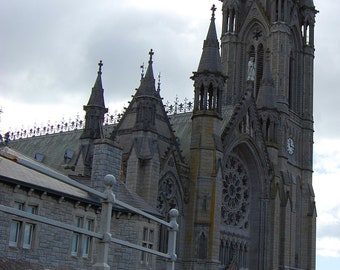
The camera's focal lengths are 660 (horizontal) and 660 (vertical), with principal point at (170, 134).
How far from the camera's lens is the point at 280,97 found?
60812mm

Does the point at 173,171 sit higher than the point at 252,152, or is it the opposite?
the point at 252,152

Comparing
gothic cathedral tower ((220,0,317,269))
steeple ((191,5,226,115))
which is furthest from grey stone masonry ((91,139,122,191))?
gothic cathedral tower ((220,0,317,269))

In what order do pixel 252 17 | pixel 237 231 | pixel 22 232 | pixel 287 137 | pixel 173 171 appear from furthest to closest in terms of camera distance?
pixel 252 17
pixel 287 137
pixel 237 231
pixel 173 171
pixel 22 232

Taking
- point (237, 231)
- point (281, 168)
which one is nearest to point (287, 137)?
point (281, 168)

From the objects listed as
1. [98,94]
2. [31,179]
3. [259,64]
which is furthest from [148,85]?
[31,179]

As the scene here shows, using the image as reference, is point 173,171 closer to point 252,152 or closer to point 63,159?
point 252,152

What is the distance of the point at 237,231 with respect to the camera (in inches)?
2039

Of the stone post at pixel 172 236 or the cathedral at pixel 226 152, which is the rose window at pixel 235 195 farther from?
the stone post at pixel 172 236

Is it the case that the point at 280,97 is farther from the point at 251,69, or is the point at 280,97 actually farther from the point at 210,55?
the point at 210,55

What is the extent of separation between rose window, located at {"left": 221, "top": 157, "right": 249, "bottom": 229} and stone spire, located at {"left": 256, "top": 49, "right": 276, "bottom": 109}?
19.8ft

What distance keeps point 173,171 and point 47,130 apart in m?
28.3

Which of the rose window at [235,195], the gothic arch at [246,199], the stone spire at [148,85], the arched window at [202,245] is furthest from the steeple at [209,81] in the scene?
the arched window at [202,245]

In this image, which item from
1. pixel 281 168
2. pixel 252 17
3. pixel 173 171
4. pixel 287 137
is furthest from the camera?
pixel 252 17

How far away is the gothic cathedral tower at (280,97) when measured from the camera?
5450 centimetres
